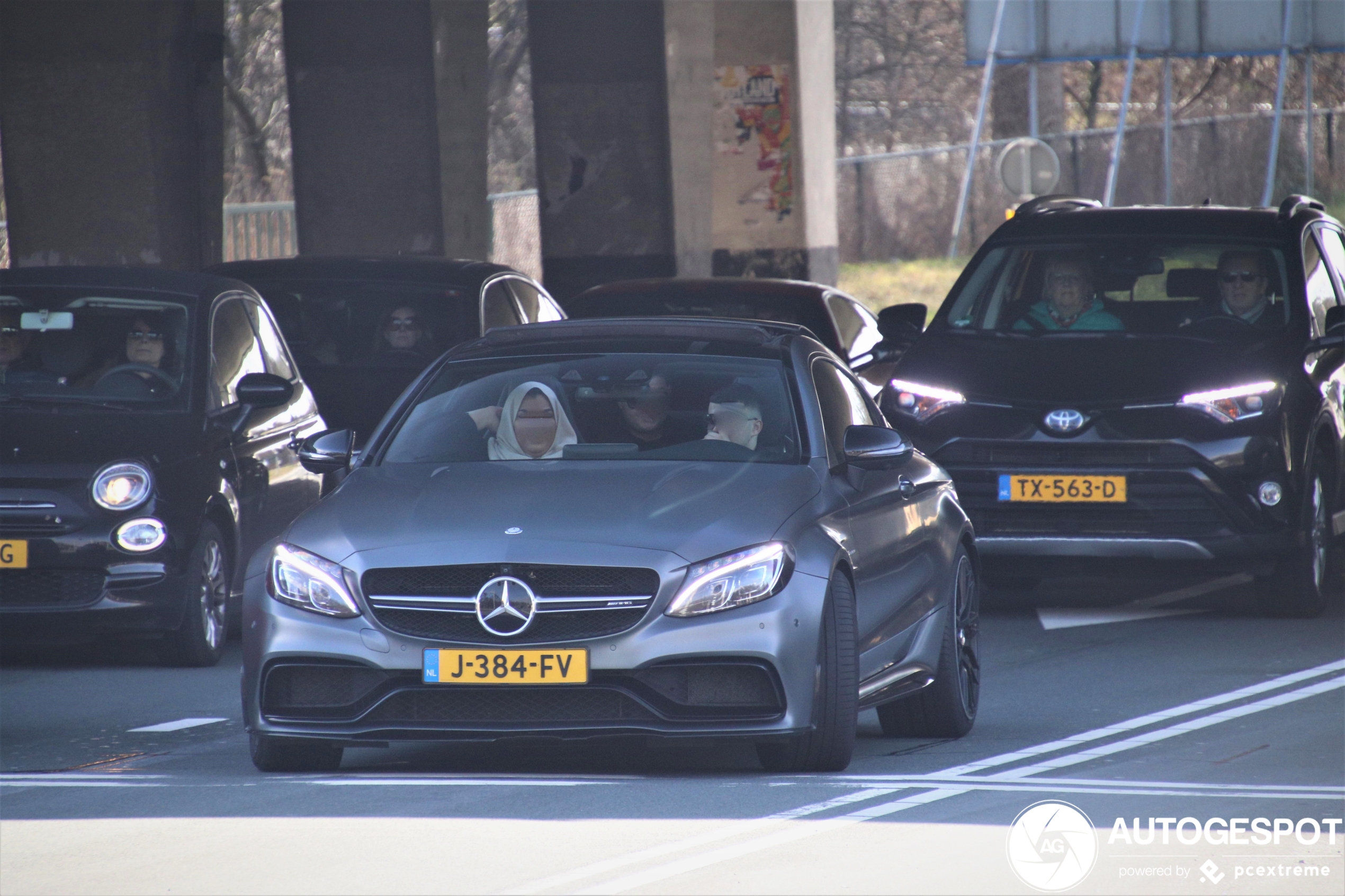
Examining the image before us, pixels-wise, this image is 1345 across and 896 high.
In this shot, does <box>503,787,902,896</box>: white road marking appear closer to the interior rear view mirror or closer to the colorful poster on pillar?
the interior rear view mirror

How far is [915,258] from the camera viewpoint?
48531mm

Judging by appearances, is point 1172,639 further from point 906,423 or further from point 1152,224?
point 1152,224

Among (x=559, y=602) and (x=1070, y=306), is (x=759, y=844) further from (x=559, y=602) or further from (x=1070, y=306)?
(x=1070, y=306)

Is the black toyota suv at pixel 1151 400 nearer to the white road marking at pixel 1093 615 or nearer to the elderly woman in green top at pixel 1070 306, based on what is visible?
the elderly woman in green top at pixel 1070 306

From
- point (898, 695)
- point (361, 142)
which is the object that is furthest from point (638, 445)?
point (361, 142)

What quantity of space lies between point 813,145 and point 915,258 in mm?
21402

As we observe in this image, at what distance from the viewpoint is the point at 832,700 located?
24.6ft

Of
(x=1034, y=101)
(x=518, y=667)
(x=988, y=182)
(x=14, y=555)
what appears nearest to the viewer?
(x=518, y=667)

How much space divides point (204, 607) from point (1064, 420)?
418cm

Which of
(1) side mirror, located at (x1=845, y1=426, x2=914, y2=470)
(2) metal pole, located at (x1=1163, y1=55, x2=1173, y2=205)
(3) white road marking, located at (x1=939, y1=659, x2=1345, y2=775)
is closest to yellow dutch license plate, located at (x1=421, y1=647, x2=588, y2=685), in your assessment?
(3) white road marking, located at (x1=939, y1=659, x2=1345, y2=775)

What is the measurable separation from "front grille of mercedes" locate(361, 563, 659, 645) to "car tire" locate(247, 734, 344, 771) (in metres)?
0.68

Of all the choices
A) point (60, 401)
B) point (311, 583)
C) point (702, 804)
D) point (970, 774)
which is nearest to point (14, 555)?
point (60, 401)

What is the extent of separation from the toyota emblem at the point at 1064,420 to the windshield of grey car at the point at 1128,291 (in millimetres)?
1026

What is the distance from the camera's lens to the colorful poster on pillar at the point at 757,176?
26.8 meters
